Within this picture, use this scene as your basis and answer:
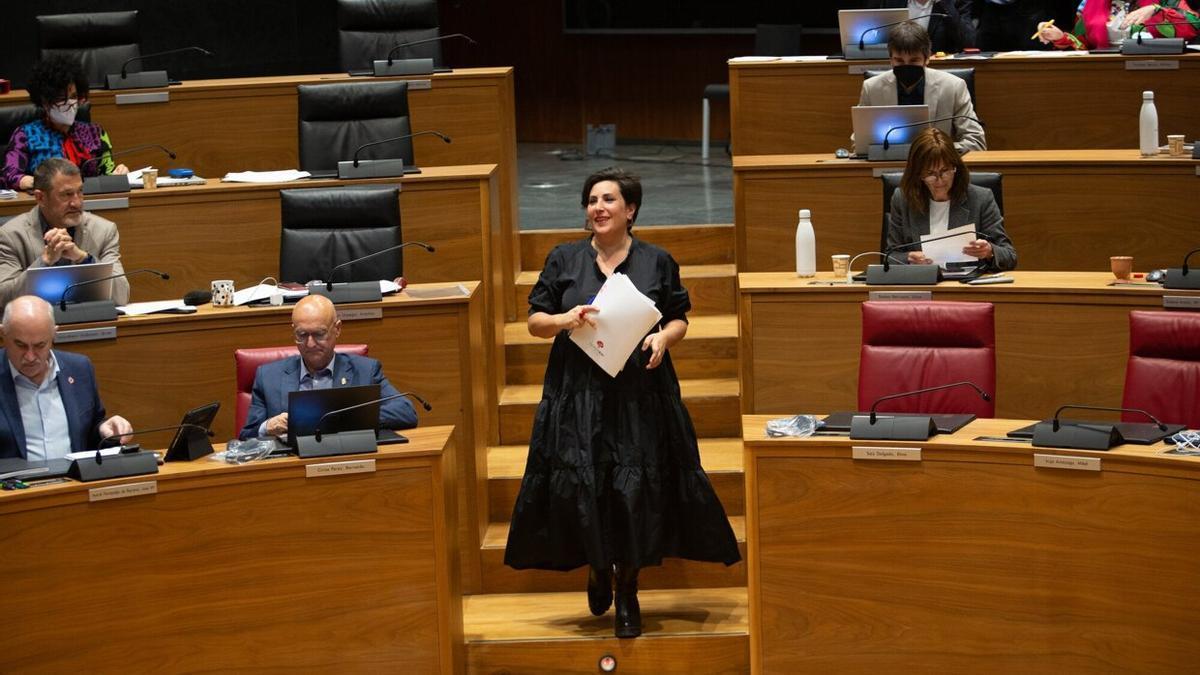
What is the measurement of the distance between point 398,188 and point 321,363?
53.9 inches

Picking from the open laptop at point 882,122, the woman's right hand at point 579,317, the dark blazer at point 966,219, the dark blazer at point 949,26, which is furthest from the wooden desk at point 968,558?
the dark blazer at point 949,26

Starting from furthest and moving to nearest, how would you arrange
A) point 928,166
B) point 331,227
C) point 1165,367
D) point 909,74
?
1. point 909,74
2. point 331,227
3. point 928,166
4. point 1165,367

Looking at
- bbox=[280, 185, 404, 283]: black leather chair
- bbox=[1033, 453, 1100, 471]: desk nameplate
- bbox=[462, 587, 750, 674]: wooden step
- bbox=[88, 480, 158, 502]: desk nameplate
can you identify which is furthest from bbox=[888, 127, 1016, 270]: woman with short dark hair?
bbox=[88, 480, 158, 502]: desk nameplate

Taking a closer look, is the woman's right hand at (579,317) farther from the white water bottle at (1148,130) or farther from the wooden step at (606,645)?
the white water bottle at (1148,130)

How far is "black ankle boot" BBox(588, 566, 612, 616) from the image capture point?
14.1 ft

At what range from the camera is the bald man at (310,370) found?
→ 4.07 m

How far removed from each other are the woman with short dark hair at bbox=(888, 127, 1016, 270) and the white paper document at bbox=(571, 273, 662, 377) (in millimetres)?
1146

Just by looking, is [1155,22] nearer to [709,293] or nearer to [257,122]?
[709,293]

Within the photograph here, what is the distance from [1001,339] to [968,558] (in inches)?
49.5

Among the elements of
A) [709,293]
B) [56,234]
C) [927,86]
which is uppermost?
[927,86]

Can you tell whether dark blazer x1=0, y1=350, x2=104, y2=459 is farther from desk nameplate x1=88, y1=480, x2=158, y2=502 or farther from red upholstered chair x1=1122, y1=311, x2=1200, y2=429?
red upholstered chair x1=1122, y1=311, x2=1200, y2=429

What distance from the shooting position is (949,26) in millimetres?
7012

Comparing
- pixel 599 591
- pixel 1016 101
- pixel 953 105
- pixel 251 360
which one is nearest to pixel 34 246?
pixel 251 360

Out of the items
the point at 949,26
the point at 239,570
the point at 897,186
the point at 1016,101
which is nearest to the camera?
the point at 239,570
